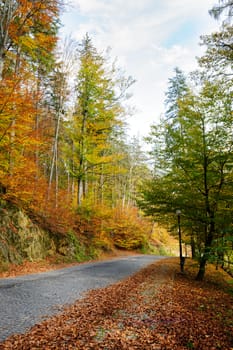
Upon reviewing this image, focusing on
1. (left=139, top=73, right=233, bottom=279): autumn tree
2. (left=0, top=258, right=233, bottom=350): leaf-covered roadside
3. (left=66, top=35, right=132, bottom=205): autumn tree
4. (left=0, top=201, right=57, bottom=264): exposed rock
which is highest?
(left=66, top=35, right=132, bottom=205): autumn tree

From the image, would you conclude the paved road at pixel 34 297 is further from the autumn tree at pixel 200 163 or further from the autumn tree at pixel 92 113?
the autumn tree at pixel 92 113

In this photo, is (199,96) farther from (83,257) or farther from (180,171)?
(83,257)

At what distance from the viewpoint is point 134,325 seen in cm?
427

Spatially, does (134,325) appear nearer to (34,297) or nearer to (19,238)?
(34,297)

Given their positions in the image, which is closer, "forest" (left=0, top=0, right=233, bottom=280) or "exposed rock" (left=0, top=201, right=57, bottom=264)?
"forest" (left=0, top=0, right=233, bottom=280)

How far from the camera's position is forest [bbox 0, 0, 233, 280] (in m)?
8.47

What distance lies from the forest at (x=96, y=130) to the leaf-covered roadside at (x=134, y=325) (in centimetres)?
140

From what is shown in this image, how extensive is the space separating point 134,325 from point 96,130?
1265 cm

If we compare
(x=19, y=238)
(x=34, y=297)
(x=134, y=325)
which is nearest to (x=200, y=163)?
(x=134, y=325)

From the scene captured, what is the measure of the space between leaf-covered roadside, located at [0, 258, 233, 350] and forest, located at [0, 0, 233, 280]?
140 centimetres

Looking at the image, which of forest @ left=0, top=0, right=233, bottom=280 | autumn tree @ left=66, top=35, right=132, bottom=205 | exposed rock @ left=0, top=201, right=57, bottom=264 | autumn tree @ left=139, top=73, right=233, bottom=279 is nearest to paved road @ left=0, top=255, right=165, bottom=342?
exposed rock @ left=0, top=201, right=57, bottom=264

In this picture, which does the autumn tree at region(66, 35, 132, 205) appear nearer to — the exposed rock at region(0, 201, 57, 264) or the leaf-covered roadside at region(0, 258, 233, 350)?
the exposed rock at region(0, 201, 57, 264)

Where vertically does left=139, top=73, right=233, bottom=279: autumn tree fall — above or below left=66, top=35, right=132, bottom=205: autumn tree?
below

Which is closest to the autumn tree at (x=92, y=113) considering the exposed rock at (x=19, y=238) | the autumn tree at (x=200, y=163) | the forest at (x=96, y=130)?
the forest at (x=96, y=130)
